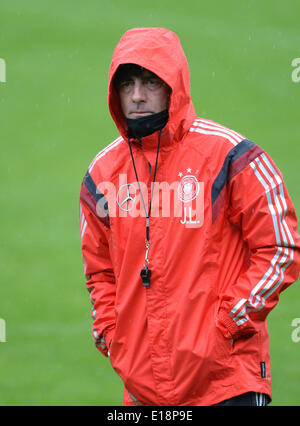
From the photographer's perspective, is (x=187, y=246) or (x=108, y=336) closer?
(x=187, y=246)

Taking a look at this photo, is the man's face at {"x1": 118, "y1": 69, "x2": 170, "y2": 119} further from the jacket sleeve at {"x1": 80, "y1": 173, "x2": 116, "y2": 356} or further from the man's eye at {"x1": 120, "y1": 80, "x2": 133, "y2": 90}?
the jacket sleeve at {"x1": 80, "y1": 173, "x2": 116, "y2": 356}

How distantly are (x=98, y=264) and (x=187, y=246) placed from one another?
53 centimetres

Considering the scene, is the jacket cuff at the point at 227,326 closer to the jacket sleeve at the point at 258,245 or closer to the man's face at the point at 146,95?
the jacket sleeve at the point at 258,245

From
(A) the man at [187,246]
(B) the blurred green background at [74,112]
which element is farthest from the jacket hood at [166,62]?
(B) the blurred green background at [74,112]

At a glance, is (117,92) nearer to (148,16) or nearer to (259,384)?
(259,384)

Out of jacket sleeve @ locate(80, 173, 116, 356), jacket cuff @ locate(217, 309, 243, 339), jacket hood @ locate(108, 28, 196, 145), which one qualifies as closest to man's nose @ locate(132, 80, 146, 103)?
jacket hood @ locate(108, 28, 196, 145)

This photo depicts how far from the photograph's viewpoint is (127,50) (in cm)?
278

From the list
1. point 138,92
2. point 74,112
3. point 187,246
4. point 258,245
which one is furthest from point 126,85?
point 74,112

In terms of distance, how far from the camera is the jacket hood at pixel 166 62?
273 cm

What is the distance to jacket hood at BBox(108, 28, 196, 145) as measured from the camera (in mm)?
2732

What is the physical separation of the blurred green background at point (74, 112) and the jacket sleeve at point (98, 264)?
197 cm

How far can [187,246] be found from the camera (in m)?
2.66

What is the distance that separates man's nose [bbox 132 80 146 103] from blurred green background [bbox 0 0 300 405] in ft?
8.46

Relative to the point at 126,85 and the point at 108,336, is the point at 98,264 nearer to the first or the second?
the point at 108,336
